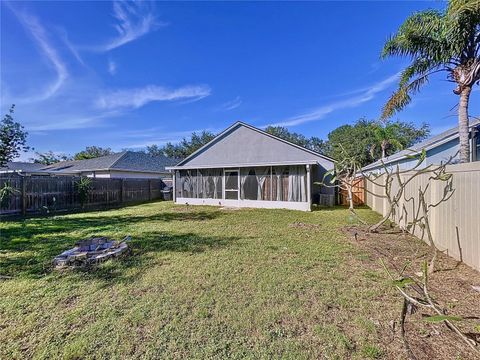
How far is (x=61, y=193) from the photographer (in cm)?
1423

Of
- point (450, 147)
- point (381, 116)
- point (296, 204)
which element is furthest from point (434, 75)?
point (296, 204)

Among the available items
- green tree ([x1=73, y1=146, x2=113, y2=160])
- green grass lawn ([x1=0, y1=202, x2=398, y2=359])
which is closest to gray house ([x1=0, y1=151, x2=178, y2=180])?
green grass lawn ([x1=0, y1=202, x2=398, y2=359])

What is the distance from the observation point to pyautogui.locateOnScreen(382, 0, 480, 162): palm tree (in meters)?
8.09

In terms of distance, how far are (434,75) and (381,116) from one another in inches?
93.7

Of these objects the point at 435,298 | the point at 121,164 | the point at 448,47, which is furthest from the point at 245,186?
the point at 121,164

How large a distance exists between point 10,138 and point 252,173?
15.0 m

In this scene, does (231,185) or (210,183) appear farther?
(210,183)

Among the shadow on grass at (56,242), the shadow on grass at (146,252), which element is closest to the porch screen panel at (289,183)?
the shadow on grass at (146,252)

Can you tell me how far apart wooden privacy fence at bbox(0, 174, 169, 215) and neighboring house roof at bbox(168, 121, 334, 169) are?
15.8ft

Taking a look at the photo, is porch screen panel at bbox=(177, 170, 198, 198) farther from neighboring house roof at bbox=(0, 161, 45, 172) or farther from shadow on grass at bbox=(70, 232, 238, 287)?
neighboring house roof at bbox=(0, 161, 45, 172)

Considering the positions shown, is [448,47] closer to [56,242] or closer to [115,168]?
[56,242]

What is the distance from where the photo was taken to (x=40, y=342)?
2.64 meters

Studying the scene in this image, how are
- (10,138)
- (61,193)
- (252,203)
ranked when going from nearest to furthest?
(61,193) < (252,203) < (10,138)

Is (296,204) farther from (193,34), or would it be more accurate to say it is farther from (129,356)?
(129,356)
